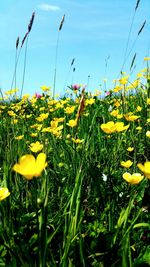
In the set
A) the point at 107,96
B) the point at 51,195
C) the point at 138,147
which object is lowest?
the point at 51,195

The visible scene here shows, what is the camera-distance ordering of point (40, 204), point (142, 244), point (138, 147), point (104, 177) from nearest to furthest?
point (40, 204), point (142, 244), point (104, 177), point (138, 147)

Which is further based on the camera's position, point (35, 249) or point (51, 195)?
point (51, 195)

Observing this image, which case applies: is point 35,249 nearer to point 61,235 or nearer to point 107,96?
point 61,235

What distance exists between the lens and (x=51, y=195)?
1.94m

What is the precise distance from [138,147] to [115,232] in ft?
4.06

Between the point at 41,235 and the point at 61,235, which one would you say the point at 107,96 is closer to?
the point at 61,235

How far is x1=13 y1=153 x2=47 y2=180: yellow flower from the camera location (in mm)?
920

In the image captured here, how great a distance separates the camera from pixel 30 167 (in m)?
0.95

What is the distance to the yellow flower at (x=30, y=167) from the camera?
920 mm

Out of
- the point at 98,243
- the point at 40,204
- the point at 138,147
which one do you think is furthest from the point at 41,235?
the point at 138,147

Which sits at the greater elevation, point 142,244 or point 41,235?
point 41,235

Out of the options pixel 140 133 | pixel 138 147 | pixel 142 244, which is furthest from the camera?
pixel 140 133

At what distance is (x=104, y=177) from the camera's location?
1.81 m

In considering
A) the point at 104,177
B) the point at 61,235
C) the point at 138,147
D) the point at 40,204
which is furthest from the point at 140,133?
the point at 40,204
